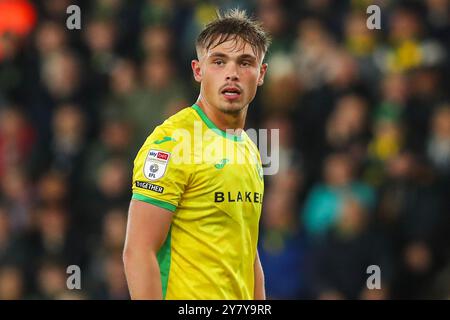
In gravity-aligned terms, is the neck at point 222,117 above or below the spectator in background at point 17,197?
above

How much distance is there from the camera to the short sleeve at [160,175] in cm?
420

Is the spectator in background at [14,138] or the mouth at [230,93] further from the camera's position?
the spectator in background at [14,138]

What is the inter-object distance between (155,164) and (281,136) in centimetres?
450

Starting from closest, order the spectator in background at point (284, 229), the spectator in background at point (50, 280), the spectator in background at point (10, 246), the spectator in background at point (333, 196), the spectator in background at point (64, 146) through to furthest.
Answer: the spectator in background at point (284, 229) < the spectator in background at point (333, 196) < the spectator in background at point (50, 280) < the spectator in background at point (10, 246) < the spectator in background at point (64, 146)

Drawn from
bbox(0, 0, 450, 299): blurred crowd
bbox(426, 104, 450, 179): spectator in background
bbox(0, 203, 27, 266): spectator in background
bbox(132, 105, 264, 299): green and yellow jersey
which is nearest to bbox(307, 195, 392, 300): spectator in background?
bbox(0, 0, 450, 299): blurred crowd

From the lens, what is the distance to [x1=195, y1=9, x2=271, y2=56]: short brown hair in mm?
4551

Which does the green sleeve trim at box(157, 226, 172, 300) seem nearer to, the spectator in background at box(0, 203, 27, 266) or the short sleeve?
the short sleeve

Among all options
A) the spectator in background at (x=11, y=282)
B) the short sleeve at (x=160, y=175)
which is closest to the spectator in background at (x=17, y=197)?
the spectator in background at (x=11, y=282)

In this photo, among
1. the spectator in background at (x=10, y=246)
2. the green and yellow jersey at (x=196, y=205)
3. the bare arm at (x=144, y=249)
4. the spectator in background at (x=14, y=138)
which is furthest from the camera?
the spectator in background at (x=14, y=138)

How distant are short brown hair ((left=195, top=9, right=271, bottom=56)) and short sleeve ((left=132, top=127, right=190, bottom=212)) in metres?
0.56

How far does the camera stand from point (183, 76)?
30.3 ft

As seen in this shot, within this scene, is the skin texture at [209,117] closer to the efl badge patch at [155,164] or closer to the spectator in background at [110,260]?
the efl badge patch at [155,164]

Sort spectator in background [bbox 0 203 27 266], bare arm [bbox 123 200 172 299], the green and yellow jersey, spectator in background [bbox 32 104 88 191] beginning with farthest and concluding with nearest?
spectator in background [bbox 32 104 88 191] < spectator in background [bbox 0 203 27 266] < the green and yellow jersey < bare arm [bbox 123 200 172 299]

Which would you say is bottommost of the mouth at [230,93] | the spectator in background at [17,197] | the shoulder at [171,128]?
the spectator in background at [17,197]
